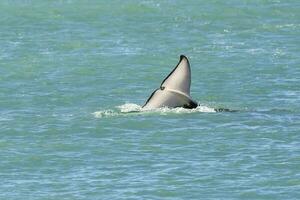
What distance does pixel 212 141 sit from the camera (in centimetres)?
2492

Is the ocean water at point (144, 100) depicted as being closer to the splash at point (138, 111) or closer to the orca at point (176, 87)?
the splash at point (138, 111)

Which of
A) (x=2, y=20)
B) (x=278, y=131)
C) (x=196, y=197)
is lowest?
(x=196, y=197)

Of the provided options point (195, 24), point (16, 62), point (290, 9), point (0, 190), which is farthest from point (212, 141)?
point (290, 9)

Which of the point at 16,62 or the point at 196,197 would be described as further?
the point at 16,62

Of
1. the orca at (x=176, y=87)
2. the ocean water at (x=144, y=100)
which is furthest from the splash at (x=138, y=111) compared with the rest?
the orca at (x=176, y=87)

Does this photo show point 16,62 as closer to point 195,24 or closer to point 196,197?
point 195,24

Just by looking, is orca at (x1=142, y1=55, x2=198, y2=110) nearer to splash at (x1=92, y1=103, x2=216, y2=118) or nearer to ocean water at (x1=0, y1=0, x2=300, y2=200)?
splash at (x1=92, y1=103, x2=216, y2=118)

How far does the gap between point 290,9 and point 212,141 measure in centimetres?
2273

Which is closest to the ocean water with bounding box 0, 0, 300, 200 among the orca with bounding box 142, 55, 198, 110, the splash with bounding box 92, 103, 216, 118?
the splash with bounding box 92, 103, 216, 118

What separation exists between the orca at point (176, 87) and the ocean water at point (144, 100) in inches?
12.7

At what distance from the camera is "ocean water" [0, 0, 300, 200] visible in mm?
21938

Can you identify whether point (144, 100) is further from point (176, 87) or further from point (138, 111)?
point (176, 87)

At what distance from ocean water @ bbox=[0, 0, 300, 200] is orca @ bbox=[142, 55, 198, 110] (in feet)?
1.06

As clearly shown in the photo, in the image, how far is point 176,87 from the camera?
26969 mm
